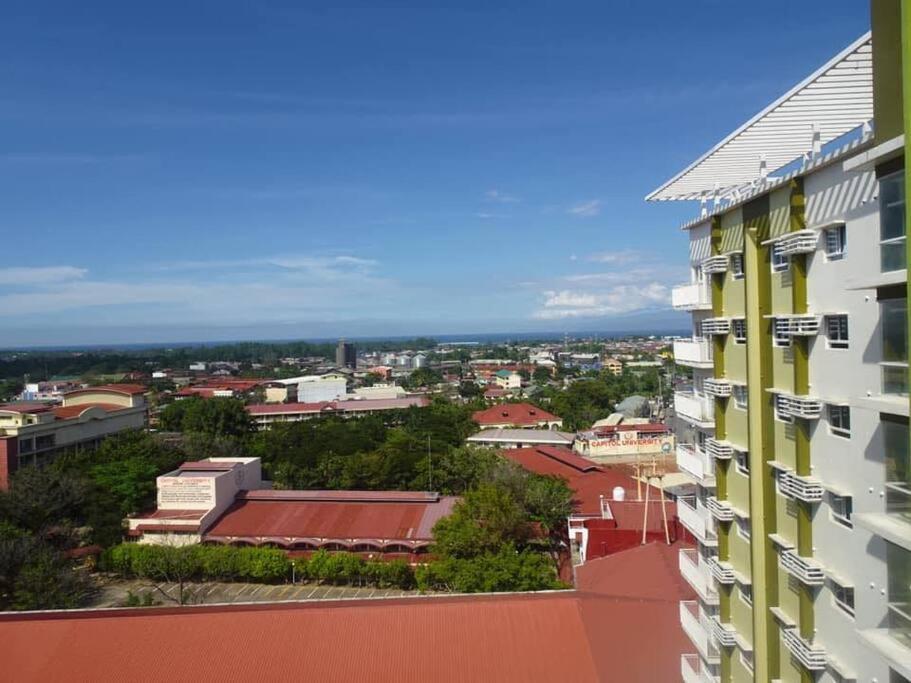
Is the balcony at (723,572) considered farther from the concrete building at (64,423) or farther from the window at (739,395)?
the concrete building at (64,423)

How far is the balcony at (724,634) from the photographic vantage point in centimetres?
775

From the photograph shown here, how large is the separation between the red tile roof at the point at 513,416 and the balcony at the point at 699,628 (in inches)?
1369

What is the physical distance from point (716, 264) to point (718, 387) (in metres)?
1.40

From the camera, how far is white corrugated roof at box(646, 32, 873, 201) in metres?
5.52

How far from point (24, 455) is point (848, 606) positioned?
108 ft

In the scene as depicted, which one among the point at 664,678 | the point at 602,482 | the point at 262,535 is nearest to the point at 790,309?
the point at 664,678

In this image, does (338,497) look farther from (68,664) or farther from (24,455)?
(24,455)

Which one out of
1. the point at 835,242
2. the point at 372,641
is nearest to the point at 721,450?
the point at 835,242

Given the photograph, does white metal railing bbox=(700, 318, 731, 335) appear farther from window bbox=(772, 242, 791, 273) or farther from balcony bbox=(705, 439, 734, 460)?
balcony bbox=(705, 439, 734, 460)

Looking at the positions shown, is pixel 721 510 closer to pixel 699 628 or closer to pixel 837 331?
pixel 699 628

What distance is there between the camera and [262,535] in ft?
66.0

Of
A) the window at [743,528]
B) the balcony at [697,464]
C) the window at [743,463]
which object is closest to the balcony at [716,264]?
the window at [743,463]

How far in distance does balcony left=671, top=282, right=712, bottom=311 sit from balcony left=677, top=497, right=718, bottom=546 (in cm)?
249

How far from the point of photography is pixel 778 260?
6805mm
